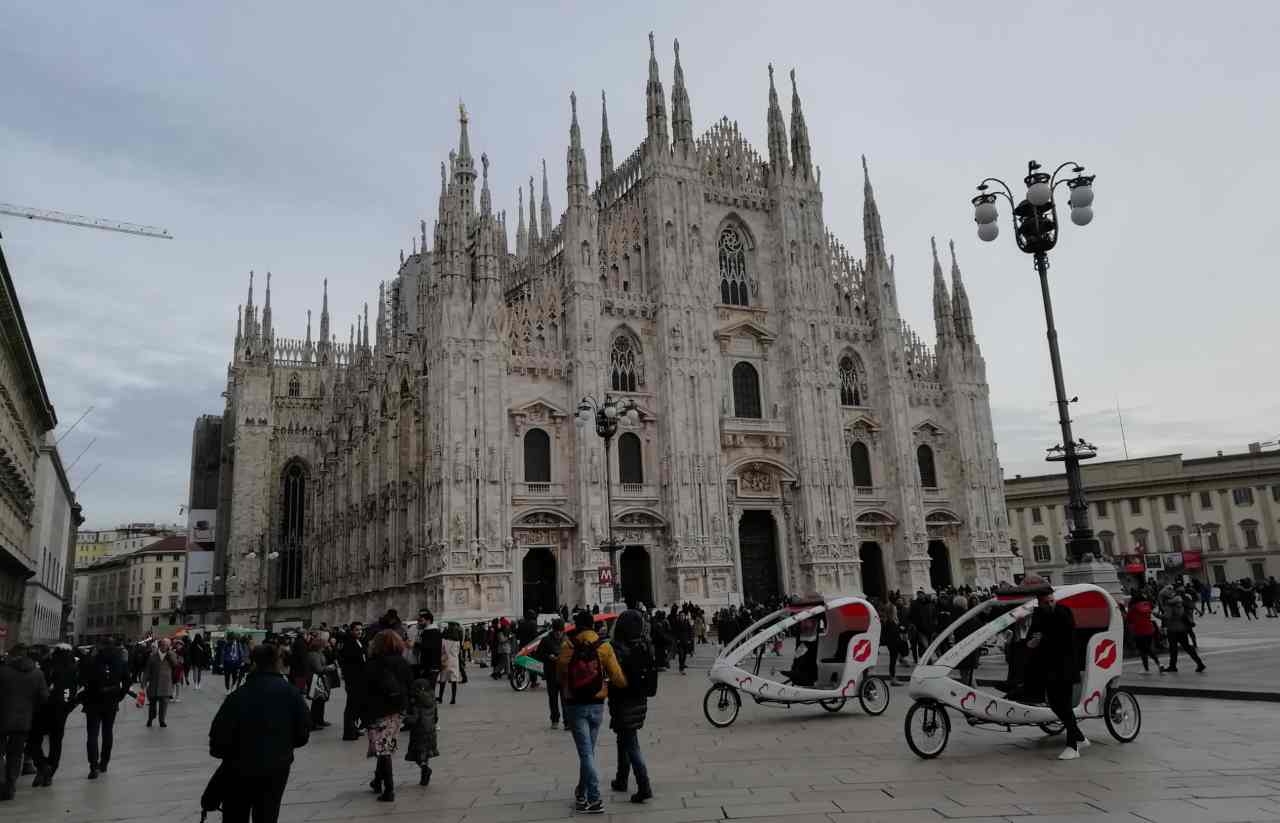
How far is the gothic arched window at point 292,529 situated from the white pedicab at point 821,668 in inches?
2253

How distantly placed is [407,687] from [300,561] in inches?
2364

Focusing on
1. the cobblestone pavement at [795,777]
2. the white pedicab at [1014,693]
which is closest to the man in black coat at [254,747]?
the cobblestone pavement at [795,777]

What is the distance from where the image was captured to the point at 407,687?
356 inches

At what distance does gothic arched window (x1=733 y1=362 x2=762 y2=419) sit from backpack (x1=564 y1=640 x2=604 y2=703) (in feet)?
107

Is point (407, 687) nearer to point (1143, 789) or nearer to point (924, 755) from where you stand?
point (924, 755)

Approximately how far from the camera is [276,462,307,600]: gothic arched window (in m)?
63.8

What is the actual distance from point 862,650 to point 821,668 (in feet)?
2.38

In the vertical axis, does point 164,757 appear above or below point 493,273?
below

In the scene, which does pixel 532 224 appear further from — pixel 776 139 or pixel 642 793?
pixel 642 793

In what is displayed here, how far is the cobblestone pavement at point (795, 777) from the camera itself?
7043 millimetres

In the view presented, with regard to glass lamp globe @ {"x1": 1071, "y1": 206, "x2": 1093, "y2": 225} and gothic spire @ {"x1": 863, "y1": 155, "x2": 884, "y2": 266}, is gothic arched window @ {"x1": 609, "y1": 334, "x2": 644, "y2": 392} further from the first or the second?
glass lamp globe @ {"x1": 1071, "y1": 206, "x2": 1093, "y2": 225}

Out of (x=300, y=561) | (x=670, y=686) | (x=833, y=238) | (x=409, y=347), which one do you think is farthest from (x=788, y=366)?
(x=300, y=561)

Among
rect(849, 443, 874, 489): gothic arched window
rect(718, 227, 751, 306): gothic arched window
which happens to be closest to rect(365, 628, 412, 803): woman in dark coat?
rect(718, 227, 751, 306): gothic arched window

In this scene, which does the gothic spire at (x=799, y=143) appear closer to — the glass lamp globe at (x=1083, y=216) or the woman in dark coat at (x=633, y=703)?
the glass lamp globe at (x=1083, y=216)
